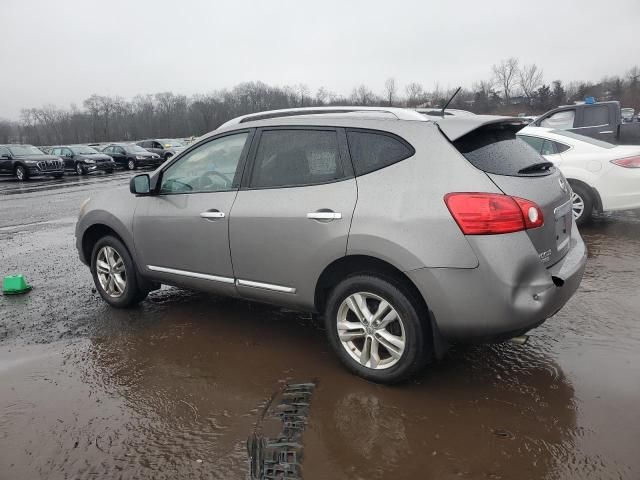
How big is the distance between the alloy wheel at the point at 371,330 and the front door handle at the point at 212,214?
1.25 meters

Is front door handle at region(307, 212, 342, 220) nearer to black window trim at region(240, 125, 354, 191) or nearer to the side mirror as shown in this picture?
black window trim at region(240, 125, 354, 191)

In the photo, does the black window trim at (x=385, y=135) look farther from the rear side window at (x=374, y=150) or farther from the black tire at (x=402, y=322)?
the black tire at (x=402, y=322)

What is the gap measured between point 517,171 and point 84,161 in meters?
28.0

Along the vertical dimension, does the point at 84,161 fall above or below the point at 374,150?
below

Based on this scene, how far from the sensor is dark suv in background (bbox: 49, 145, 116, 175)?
2747cm

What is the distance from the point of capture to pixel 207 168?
433 cm

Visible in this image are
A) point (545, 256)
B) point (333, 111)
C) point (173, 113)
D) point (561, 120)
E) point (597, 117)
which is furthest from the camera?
point (173, 113)

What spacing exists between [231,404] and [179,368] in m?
0.71

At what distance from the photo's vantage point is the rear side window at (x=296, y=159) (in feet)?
11.7

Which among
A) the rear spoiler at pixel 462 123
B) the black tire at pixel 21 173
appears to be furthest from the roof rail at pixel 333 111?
the black tire at pixel 21 173

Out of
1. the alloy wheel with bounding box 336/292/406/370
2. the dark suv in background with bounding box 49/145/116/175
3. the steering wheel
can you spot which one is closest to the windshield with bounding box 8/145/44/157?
the dark suv in background with bounding box 49/145/116/175


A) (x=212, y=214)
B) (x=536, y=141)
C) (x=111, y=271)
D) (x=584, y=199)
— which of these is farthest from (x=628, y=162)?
(x=111, y=271)

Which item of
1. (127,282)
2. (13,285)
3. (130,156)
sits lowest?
(130,156)

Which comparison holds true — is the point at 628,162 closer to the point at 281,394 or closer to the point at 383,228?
the point at 383,228
